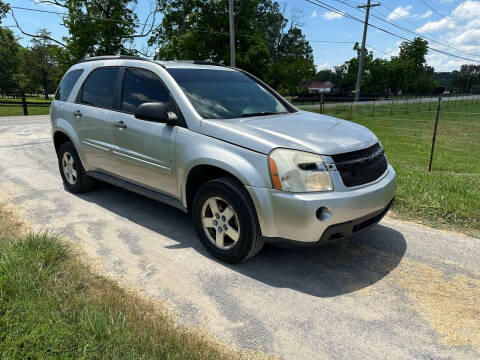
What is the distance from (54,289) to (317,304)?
75.9 inches

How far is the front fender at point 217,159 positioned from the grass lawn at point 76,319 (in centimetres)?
→ 118

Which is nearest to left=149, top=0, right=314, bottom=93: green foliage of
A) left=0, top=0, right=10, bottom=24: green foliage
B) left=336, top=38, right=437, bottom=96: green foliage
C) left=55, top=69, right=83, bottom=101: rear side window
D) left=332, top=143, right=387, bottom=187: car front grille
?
left=0, top=0, right=10, bottom=24: green foliage

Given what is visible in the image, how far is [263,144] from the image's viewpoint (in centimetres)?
302

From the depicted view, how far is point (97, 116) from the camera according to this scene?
4590mm

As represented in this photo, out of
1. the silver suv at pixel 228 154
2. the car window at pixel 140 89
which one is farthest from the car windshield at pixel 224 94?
the car window at pixel 140 89

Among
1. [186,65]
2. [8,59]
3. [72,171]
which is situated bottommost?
[72,171]

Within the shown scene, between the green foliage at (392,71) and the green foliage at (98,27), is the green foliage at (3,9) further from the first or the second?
the green foliage at (392,71)

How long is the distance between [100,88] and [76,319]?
10.5ft

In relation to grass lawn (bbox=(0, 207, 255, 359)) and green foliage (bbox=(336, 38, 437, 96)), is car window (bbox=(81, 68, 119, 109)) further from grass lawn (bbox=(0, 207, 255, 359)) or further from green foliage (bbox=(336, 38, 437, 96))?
green foliage (bbox=(336, 38, 437, 96))

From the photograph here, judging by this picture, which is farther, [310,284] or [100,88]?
[100,88]

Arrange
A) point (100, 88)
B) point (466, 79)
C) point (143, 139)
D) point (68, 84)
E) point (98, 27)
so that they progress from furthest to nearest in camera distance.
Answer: point (466, 79)
point (98, 27)
point (68, 84)
point (100, 88)
point (143, 139)

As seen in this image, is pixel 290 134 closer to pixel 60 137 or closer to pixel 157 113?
pixel 157 113

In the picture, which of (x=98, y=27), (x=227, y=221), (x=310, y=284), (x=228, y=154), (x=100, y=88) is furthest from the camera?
(x=98, y=27)

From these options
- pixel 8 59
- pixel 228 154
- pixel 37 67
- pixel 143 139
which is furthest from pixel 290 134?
pixel 37 67
